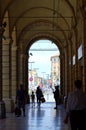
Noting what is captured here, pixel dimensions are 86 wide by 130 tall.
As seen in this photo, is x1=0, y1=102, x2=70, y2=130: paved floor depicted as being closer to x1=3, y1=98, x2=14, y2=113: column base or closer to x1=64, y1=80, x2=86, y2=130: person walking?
x1=3, y1=98, x2=14, y2=113: column base

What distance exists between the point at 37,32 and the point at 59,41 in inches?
94.2

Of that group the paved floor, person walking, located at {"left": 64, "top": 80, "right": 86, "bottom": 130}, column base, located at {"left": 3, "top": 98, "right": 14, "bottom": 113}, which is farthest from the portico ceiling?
person walking, located at {"left": 64, "top": 80, "right": 86, "bottom": 130}

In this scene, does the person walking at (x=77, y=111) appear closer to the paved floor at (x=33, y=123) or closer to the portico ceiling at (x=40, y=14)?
the paved floor at (x=33, y=123)

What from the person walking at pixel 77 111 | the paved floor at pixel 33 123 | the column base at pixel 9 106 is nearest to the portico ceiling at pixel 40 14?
the column base at pixel 9 106

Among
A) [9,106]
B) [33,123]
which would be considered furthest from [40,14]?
[33,123]

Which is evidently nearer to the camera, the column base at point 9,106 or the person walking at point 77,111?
the person walking at point 77,111

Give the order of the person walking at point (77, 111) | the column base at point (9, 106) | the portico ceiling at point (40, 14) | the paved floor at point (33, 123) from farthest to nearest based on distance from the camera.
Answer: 1. the column base at point (9, 106)
2. the portico ceiling at point (40, 14)
3. the paved floor at point (33, 123)
4. the person walking at point (77, 111)

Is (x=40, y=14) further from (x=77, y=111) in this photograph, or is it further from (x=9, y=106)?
(x=77, y=111)

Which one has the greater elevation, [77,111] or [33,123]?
[77,111]

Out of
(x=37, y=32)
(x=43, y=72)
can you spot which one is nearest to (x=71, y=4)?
(x=37, y=32)

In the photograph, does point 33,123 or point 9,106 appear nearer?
point 33,123

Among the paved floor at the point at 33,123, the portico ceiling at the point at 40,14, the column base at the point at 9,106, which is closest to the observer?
the paved floor at the point at 33,123

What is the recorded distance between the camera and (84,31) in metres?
19.6

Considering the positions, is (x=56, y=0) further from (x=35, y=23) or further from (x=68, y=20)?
(x=35, y=23)
